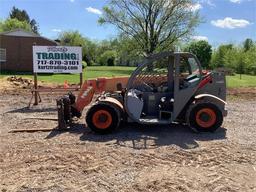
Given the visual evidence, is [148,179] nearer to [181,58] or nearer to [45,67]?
[181,58]

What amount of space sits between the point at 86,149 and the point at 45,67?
268 inches

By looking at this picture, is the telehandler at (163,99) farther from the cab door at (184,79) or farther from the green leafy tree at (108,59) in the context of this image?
the green leafy tree at (108,59)

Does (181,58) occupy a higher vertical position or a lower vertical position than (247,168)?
higher

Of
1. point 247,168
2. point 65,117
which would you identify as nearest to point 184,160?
point 247,168

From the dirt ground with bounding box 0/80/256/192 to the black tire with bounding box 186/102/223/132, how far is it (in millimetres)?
170

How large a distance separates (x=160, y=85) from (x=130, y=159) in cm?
294

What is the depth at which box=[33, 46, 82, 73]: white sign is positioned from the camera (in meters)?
12.9

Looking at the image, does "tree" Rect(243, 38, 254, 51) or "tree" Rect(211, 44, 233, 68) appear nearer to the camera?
"tree" Rect(211, 44, 233, 68)

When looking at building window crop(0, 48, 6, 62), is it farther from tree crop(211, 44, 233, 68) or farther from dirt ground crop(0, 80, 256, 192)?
tree crop(211, 44, 233, 68)

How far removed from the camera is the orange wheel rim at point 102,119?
322 inches

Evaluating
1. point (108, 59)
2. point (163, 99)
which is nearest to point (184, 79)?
point (163, 99)

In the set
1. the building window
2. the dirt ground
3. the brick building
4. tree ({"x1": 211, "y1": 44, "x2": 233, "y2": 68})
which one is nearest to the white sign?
the dirt ground

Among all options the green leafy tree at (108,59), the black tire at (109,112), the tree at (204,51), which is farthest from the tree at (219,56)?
the black tire at (109,112)

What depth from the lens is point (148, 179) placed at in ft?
17.2
